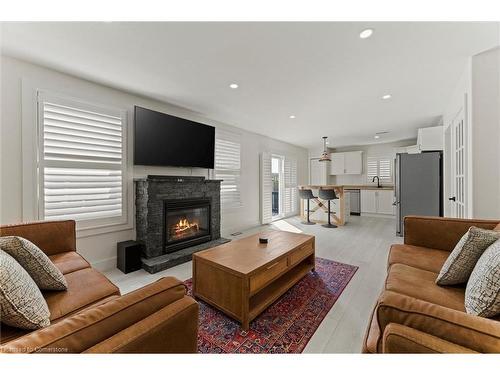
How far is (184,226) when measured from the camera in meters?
3.33

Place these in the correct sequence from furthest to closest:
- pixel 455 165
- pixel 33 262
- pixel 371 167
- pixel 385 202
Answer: pixel 371 167
pixel 385 202
pixel 455 165
pixel 33 262

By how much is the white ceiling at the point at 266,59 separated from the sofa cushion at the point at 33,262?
5.15 ft

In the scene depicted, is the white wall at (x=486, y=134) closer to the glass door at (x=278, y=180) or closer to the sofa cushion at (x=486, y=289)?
the sofa cushion at (x=486, y=289)

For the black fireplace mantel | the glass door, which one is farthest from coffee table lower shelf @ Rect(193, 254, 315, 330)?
the glass door

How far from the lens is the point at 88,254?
2.54 meters

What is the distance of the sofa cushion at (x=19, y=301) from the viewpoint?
33.2 inches

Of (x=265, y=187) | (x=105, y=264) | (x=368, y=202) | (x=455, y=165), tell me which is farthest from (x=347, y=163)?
(x=105, y=264)

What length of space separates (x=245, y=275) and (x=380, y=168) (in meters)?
6.59

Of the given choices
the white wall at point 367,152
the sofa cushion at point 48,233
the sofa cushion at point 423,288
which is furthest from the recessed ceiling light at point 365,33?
the white wall at point 367,152

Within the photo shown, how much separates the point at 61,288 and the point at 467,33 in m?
3.47

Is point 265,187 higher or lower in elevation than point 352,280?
higher

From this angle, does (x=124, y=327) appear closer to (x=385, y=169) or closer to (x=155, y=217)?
(x=155, y=217)

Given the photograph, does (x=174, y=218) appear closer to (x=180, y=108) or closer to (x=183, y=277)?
(x=183, y=277)
